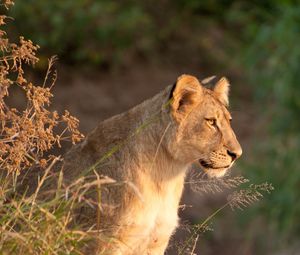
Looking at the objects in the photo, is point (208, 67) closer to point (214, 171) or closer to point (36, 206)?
point (214, 171)

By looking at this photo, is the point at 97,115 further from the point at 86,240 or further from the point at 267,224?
the point at 86,240

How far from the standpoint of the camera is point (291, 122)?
12.1m

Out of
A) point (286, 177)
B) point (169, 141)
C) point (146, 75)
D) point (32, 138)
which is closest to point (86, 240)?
point (32, 138)

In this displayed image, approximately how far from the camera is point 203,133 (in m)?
6.53

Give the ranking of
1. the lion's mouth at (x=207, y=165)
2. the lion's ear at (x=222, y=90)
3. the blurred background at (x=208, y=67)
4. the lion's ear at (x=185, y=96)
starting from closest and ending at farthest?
the lion's ear at (x=185, y=96) < the lion's mouth at (x=207, y=165) < the lion's ear at (x=222, y=90) < the blurred background at (x=208, y=67)

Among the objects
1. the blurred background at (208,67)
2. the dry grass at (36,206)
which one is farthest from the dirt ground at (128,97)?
the dry grass at (36,206)

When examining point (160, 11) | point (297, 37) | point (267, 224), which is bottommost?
point (267, 224)

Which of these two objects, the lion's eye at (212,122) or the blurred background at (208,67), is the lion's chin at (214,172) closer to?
the lion's eye at (212,122)

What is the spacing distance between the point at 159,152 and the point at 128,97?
8949 mm

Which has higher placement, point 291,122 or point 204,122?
point 291,122

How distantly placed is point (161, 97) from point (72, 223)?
101 centimetres

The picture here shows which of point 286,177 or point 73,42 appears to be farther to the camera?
point 73,42

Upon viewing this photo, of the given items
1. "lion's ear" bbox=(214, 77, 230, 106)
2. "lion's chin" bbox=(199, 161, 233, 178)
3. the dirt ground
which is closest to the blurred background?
the dirt ground

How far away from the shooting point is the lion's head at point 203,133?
21.3 feet
